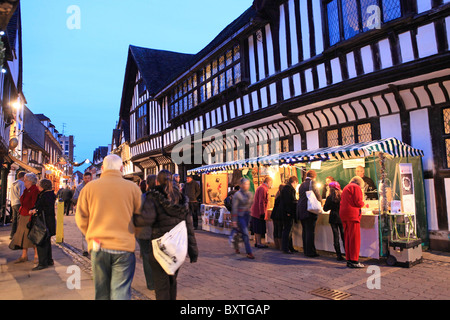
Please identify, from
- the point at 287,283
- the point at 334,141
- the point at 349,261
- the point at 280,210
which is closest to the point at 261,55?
the point at 334,141

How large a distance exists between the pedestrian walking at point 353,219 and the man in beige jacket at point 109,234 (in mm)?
4202

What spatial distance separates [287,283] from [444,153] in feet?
16.1

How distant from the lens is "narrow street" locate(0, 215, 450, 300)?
4.42 m

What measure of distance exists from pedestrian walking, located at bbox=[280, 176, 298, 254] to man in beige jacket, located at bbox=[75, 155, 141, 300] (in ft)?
15.7

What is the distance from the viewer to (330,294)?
4.42m

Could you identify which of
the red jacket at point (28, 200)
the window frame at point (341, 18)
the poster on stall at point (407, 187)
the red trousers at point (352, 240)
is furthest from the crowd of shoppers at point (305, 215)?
the red jacket at point (28, 200)

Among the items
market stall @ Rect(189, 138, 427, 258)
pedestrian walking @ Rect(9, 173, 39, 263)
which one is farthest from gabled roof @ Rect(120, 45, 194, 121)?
pedestrian walking @ Rect(9, 173, 39, 263)

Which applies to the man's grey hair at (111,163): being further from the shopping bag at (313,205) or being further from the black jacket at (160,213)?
the shopping bag at (313,205)

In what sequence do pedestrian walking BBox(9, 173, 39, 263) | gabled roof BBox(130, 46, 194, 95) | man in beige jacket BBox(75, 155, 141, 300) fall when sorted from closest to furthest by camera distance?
man in beige jacket BBox(75, 155, 141, 300) < pedestrian walking BBox(9, 173, 39, 263) < gabled roof BBox(130, 46, 194, 95)

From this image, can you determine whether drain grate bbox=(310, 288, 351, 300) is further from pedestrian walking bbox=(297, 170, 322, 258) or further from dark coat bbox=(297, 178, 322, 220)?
dark coat bbox=(297, 178, 322, 220)

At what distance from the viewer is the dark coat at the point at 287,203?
7.32 meters

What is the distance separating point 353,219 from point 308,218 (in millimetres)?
1248

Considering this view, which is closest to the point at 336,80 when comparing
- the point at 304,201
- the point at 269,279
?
the point at 304,201
